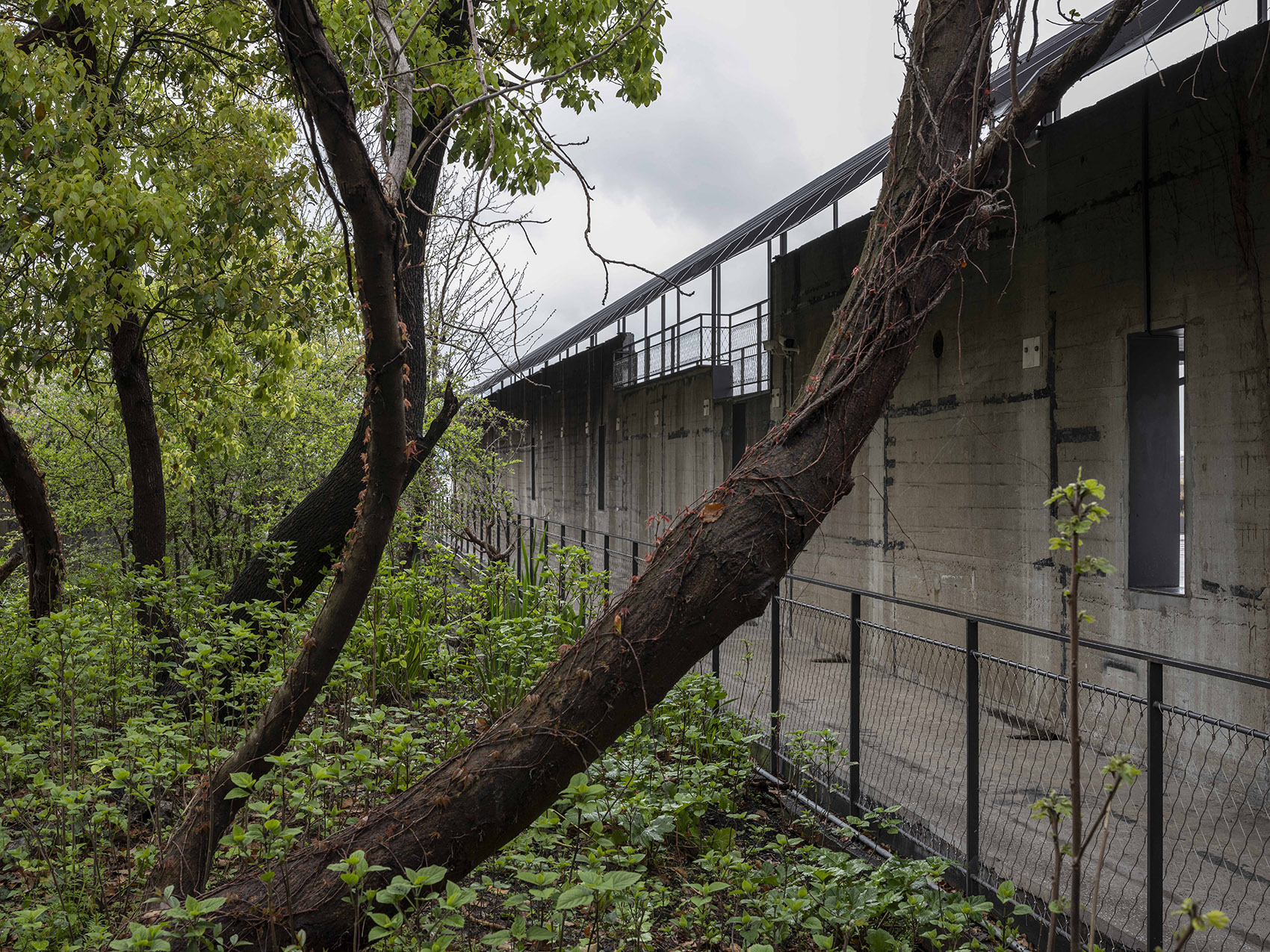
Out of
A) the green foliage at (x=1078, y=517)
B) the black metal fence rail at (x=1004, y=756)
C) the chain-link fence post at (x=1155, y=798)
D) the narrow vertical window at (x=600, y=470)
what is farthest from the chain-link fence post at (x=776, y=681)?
the narrow vertical window at (x=600, y=470)

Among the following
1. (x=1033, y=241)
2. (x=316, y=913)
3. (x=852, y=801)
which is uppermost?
(x=1033, y=241)

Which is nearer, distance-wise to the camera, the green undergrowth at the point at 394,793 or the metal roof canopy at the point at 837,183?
the green undergrowth at the point at 394,793

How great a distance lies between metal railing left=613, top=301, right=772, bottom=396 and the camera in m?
14.4

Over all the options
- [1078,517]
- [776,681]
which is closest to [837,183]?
[776,681]

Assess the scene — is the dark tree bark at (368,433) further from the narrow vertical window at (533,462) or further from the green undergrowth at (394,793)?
the narrow vertical window at (533,462)

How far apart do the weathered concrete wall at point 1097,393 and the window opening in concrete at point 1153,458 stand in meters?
0.10

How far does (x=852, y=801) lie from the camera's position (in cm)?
469

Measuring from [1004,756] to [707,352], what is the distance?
12.1 metres

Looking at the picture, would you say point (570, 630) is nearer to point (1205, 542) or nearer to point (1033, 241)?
point (1205, 542)

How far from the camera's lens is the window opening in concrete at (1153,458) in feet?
21.2

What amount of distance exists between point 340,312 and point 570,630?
357 cm

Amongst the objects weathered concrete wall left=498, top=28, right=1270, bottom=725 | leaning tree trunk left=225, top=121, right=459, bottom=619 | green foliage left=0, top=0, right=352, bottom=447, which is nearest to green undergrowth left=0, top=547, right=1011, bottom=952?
leaning tree trunk left=225, top=121, right=459, bottom=619

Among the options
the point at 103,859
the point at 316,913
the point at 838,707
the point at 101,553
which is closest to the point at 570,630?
the point at 838,707

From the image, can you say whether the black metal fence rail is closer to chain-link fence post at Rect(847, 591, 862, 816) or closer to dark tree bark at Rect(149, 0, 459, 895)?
chain-link fence post at Rect(847, 591, 862, 816)
